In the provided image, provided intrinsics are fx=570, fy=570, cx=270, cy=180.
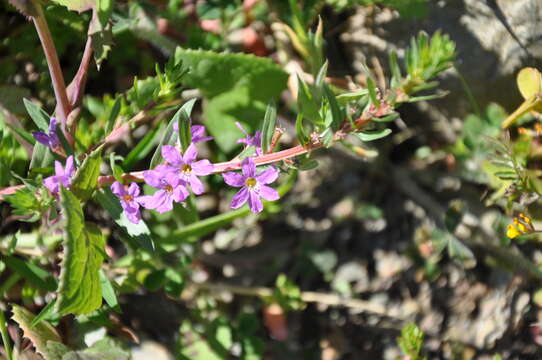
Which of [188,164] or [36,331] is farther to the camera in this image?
[36,331]

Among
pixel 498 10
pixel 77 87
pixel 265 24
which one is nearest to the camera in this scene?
pixel 77 87

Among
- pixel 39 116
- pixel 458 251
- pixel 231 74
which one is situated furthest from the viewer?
pixel 458 251

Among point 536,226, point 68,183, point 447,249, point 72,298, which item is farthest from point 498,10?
point 72,298

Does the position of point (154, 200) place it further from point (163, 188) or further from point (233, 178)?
point (233, 178)

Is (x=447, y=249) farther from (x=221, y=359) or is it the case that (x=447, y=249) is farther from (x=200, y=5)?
(x=200, y=5)

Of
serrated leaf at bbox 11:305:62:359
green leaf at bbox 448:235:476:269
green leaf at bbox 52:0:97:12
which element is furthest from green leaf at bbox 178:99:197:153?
green leaf at bbox 448:235:476:269

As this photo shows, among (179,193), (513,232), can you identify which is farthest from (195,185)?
(513,232)

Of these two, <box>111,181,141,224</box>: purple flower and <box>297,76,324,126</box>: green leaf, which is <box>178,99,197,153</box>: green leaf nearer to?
<box>111,181,141,224</box>: purple flower

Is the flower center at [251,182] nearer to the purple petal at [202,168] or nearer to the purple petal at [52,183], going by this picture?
the purple petal at [202,168]
